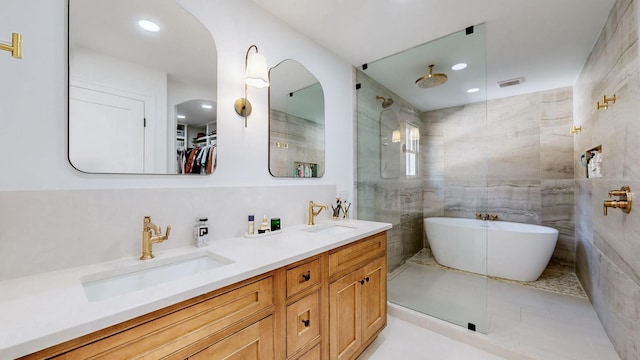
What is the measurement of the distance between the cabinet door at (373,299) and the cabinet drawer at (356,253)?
0.08 meters

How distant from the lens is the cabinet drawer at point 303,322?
114 cm

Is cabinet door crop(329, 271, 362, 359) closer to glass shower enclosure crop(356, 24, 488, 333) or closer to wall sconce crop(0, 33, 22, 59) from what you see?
glass shower enclosure crop(356, 24, 488, 333)

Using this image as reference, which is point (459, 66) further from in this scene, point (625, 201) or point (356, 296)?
point (356, 296)

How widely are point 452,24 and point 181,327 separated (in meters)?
2.57

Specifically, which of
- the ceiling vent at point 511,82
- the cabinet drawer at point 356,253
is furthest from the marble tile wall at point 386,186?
the ceiling vent at point 511,82

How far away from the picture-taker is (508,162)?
3578 mm

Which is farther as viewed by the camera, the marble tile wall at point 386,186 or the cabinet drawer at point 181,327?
the marble tile wall at point 386,186

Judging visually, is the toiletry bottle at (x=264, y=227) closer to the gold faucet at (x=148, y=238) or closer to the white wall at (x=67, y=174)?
the white wall at (x=67, y=174)

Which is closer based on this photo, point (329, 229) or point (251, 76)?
point (251, 76)

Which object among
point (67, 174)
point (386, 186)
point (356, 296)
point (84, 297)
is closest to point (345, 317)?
point (356, 296)

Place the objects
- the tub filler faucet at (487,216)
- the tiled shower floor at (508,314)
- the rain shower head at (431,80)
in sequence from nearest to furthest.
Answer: the tiled shower floor at (508,314) < the rain shower head at (431,80) < the tub filler faucet at (487,216)

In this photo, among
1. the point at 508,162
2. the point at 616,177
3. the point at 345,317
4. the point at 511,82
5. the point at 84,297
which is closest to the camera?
the point at 84,297

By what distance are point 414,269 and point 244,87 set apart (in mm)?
2798

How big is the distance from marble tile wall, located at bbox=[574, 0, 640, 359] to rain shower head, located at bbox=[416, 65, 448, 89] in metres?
1.16
